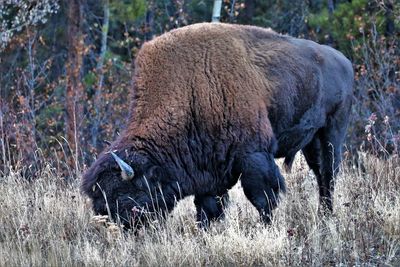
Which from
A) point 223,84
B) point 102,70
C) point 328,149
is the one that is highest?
point 223,84

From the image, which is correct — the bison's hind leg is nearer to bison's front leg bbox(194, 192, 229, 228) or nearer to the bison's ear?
bison's front leg bbox(194, 192, 229, 228)

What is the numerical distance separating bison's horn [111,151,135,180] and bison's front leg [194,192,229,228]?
1287 millimetres

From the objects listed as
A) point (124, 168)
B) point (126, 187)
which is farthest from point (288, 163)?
point (124, 168)

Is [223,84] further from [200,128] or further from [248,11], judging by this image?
[248,11]

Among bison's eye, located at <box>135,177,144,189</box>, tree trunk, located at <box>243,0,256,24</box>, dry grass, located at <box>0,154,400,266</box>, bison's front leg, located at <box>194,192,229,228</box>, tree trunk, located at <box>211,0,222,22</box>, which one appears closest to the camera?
dry grass, located at <box>0,154,400,266</box>

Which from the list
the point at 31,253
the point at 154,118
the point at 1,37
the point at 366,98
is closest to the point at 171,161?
the point at 154,118

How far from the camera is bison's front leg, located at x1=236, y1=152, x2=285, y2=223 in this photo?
750 centimetres

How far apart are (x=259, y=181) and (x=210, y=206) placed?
0.79 metres

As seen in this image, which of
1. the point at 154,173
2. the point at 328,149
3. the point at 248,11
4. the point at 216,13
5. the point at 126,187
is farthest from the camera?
the point at 248,11

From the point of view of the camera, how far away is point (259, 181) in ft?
24.7

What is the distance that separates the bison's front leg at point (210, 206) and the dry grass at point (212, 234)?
134 mm

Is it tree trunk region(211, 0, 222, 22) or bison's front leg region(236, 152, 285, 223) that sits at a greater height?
tree trunk region(211, 0, 222, 22)

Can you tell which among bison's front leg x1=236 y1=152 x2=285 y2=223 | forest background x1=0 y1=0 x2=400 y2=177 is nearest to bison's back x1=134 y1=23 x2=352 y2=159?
bison's front leg x1=236 y1=152 x2=285 y2=223

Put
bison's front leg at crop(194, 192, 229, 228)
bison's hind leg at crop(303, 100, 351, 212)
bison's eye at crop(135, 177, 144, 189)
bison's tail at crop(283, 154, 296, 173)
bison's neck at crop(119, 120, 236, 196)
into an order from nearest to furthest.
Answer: bison's eye at crop(135, 177, 144, 189) → bison's neck at crop(119, 120, 236, 196) → bison's front leg at crop(194, 192, 229, 228) → bison's tail at crop(283, 154, 296, 173) → bison's hind leg at crop(303, 100, 351, 212)
